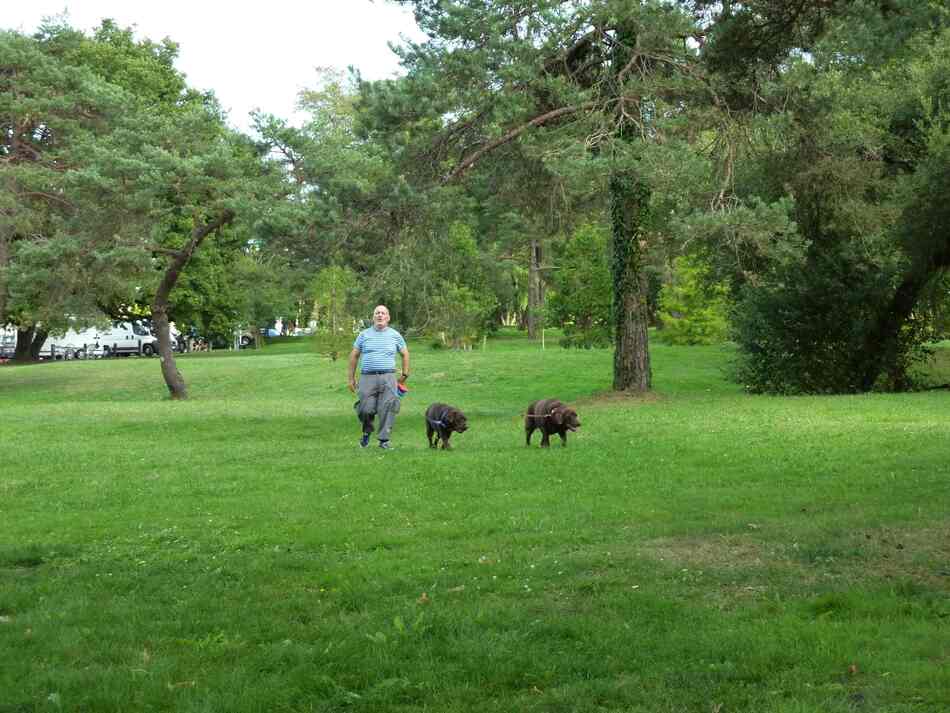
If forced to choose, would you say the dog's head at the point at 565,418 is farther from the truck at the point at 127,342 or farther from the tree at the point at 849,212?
the truck at the point at 127,342

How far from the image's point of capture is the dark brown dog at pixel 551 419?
14531mm

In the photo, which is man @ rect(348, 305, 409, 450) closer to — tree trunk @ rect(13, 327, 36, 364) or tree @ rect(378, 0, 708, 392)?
tree @ rect(378, 0, 708, 392)

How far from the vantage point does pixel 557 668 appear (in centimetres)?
508

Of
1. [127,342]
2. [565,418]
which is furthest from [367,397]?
[127,342]

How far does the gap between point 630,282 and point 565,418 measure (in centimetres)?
1027

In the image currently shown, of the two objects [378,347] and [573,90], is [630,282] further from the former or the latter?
[378,347]

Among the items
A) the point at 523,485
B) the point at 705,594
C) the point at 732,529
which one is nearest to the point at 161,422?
the point at 523,485

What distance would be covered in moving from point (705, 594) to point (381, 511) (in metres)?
4.14

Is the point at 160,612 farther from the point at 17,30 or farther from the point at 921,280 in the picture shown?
the point at 17,30

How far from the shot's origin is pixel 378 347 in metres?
14.6

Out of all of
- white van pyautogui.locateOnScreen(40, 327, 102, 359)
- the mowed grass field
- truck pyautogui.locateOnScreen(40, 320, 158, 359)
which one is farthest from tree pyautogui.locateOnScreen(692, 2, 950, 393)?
white van pyautogui.locateOnScreen(40, 327, 102, 359)

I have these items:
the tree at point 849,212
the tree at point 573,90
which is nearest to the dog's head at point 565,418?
the tree at point 573,90

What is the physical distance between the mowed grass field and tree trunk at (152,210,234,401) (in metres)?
14.1

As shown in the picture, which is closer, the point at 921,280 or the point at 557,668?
the point at 557,668
